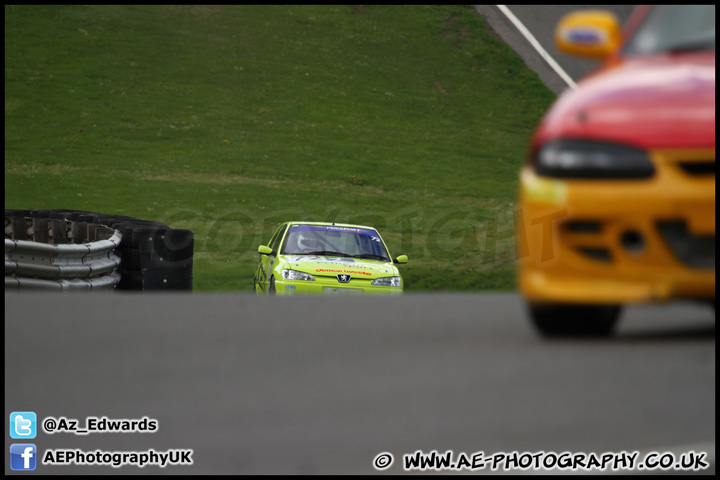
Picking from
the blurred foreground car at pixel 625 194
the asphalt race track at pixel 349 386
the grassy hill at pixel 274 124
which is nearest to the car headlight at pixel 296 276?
the asphalt race track at pixel 349 386

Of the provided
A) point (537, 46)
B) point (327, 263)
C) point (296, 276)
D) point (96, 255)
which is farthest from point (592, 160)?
point (537, 46)

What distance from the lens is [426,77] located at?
47.8 m

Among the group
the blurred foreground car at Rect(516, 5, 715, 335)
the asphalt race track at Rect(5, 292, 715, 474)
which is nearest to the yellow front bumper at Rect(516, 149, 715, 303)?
the blurred foreground car at Rect(516, 5, 715, 335)

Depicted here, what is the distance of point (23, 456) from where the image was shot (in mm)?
3652

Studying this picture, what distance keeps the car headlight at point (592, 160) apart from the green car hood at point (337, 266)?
8.80m

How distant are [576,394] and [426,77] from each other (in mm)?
44012

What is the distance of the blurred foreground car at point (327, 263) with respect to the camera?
13.6 meters

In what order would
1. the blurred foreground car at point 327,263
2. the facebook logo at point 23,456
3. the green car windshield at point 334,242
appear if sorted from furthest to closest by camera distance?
the green car windshield at point 334,242, the blurred foreground car at point 327,263, the facebook logo at point 23,456

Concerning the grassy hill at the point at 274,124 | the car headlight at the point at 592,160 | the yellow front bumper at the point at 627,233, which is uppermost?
the car headlight at the point at 592,160

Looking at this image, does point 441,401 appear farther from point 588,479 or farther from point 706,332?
point 706,332

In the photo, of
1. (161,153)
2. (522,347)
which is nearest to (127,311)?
(522,347)

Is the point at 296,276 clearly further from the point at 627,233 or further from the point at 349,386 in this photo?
the point at 627,233

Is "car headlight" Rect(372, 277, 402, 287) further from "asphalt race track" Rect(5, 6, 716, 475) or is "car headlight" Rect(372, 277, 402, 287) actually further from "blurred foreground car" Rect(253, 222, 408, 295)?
"asphalt race track" Rect(5, 6, 716, 475)

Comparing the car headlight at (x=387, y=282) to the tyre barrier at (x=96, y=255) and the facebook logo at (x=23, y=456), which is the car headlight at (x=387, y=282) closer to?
the tyre barrier at (x=96, y=255)
